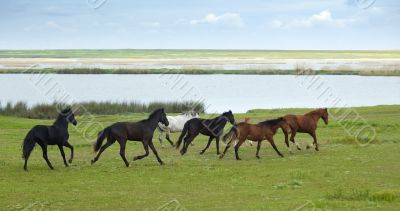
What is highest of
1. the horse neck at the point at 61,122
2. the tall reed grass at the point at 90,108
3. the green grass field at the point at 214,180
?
the horse neck at the point at 61,122

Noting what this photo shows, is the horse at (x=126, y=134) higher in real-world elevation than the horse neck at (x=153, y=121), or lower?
lower

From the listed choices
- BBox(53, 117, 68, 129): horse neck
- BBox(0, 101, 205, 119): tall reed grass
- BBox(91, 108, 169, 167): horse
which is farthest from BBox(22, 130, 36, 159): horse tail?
BBox(0, 101, 205, 119): tall reed grass

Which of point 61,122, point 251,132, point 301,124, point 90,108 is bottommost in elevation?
point 90,108

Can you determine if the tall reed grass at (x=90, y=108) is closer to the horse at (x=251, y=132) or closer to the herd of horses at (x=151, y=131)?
the herd of horses at (x=151, y=131)

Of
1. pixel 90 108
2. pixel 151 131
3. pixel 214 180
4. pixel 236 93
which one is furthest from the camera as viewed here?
pixel 236 93

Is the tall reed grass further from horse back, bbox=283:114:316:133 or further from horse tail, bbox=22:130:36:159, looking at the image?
horse tail, bbox=22:130:36:159

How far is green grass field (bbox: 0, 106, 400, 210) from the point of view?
12.1 metres

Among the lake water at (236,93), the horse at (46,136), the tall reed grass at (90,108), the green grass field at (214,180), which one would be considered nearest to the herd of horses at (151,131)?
the horse at (46,136)

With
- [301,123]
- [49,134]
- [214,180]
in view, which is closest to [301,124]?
[301,123]

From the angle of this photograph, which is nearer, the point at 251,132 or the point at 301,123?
the point at 251,132

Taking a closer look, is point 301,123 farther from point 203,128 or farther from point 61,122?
point 61,122

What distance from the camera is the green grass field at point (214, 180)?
1214 cm

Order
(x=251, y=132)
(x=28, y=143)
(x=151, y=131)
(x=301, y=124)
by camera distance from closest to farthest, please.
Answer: (x=28, y=143) → (x=151, y=131) → (x=251, y=132) → (x=301, y=124)

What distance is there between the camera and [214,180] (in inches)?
580
